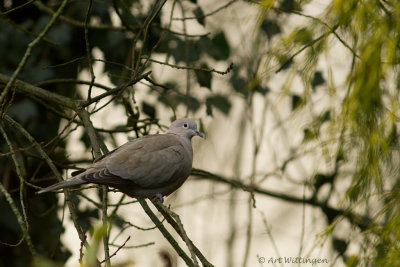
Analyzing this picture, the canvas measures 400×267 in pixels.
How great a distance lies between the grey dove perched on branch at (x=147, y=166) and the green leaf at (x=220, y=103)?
1022 millimetres

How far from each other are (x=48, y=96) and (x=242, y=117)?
9.57ft

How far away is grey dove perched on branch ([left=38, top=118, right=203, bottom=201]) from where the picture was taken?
3111mm

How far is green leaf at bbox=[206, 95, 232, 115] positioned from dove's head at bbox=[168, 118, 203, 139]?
75cm

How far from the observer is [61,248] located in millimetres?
4348

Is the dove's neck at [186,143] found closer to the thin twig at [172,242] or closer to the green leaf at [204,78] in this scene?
the green leaf at [204,78]

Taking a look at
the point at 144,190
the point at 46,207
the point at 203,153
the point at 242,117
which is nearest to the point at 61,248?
the point at 46,207

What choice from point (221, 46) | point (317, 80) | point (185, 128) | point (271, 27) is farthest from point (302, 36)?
point (271, 27)

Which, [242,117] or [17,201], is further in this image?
[242,117]

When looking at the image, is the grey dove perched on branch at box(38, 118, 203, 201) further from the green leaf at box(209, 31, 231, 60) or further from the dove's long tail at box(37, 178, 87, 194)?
the green leaf at box(209, 31, 231, 60)

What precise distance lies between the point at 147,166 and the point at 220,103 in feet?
4.45

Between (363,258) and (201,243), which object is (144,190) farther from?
(201,243)

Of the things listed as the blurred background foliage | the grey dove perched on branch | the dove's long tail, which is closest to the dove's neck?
the grey dove perched on branch

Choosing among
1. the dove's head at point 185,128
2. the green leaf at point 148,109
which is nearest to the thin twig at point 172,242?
the dove's head at point 185,128

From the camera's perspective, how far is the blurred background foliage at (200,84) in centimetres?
252
